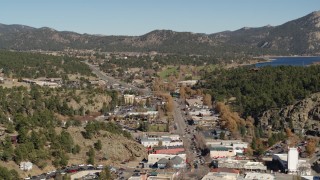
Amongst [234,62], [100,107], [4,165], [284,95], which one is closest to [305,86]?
[284,95]

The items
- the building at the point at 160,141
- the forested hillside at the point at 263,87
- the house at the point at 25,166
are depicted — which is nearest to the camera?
the house at the point at 25,166

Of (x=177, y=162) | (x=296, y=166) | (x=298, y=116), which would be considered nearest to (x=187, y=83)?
(x=298, y=116)

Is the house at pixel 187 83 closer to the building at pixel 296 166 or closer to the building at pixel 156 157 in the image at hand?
the building at pixel 156 157

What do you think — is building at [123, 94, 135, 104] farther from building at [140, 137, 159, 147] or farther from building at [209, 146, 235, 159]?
building at [209, 146, 235, 159]

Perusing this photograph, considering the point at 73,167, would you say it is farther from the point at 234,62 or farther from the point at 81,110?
the point at 234,62

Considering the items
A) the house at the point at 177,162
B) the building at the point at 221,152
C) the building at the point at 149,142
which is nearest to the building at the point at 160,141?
the building at the point at 149,142

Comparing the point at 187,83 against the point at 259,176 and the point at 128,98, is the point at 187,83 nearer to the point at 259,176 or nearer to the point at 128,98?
the point at 128,98

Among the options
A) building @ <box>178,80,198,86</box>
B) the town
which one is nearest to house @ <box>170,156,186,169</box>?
the town

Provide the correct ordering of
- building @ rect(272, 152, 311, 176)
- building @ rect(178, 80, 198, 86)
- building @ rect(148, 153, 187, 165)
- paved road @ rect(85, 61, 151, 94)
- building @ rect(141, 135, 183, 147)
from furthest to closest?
building @ rect(178, 80, 198, 86) < paved road @ rect(85, 61, 151, 94) < building @ rect(141, 135, 183, 147) < building @ rect(148, 153, 187, 165) < building @ rect(272, 152, 311, 176)

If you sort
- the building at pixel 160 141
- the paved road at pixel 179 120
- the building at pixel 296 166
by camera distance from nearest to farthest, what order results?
the building at pixel 296 166 < the building at pixel 160 141 < the paved road at pixel 179 120
